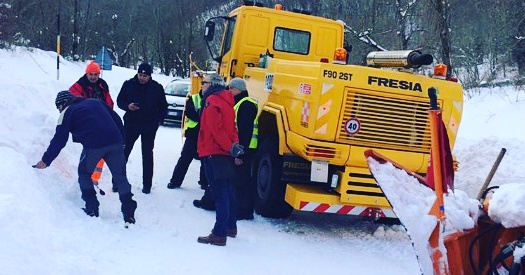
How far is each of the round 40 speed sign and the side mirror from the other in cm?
402

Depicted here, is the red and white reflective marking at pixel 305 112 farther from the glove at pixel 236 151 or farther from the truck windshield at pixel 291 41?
the truck windshield at pixel 291 41

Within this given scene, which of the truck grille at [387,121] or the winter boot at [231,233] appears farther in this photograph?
the truck grille at [387,121]

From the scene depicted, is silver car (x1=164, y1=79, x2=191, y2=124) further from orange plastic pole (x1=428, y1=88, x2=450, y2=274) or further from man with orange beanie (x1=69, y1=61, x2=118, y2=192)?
orange plastic pole (x1=428, y1=88, x2=450, y2=274)

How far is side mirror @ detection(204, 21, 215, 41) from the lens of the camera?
9.94 meters

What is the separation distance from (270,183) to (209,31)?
11.9 ft

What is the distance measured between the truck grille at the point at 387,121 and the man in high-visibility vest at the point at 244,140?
1.07 meters

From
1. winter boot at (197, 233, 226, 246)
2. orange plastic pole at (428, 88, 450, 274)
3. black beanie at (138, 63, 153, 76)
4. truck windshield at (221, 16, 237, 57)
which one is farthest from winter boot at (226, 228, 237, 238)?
truck windshield at (221, 16, 237, 57)

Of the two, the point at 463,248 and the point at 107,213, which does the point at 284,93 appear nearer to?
the point at 107,213

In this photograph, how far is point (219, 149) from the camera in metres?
6.08

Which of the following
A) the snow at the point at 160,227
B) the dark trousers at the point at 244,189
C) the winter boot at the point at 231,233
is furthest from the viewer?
the dark trousers at the point at 244,189

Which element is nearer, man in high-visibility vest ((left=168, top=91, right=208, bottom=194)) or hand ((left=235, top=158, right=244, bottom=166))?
hand ((left=235, top=158, right=244, bottom=166))

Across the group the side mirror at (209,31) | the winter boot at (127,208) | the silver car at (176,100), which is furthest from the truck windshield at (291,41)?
the silver car at (176,100)

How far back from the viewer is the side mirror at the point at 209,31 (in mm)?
9938

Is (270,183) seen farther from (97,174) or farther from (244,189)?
(97,174)
